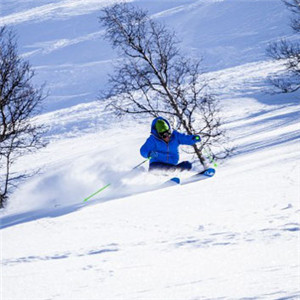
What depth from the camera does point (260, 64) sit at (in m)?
48.0

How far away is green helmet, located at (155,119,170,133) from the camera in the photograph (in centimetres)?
1018

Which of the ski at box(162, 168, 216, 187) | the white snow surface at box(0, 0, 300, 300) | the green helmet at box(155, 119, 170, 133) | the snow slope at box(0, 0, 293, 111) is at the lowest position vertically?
the ski at box(162, 168, 216, 187)

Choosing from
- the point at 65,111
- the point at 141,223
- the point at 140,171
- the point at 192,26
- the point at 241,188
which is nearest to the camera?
the point at 141,223

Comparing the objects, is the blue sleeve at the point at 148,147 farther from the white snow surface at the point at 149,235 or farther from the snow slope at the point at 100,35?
the snow slope at the point at 100,35

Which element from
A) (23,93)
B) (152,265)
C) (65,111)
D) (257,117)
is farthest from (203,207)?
(65,111)

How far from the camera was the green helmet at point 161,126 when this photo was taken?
10.2m

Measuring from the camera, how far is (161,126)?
10.2 m

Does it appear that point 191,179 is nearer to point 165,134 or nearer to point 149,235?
point 165,134

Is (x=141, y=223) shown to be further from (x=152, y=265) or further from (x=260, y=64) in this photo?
(x=260, y=64)

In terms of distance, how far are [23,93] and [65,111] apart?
101ft

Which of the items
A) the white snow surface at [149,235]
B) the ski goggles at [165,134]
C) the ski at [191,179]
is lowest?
the ski at [191,179]

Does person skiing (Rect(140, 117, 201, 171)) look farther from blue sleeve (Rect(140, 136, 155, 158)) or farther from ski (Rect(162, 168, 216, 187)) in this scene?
ski (Rect(162, 168, 216, 187))

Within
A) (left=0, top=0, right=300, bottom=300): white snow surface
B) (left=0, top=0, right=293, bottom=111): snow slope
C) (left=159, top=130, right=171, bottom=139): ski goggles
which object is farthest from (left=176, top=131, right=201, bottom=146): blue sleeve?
(left=0, top=0, right=293, bottom=111): snow slope

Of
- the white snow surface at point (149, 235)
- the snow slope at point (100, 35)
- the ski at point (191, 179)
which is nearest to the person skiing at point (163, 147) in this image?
the ski at point (191, 179)
